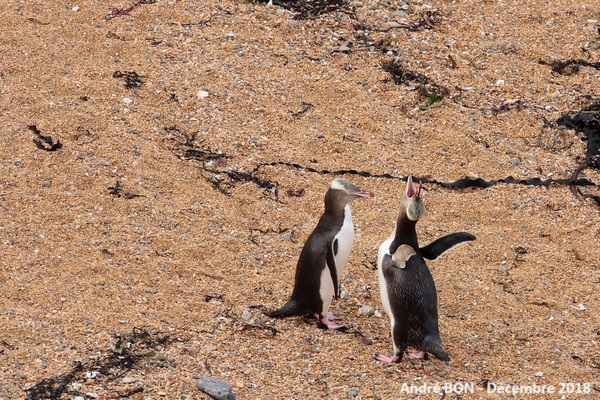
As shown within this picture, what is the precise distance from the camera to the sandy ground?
426cm

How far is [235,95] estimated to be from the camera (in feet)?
22.3

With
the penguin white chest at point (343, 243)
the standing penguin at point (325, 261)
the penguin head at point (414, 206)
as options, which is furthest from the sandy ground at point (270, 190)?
the penguin head at point (414, 206)

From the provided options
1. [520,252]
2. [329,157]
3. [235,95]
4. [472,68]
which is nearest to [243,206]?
[329,157]

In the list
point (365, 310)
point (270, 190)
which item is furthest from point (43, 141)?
point (365, 310)

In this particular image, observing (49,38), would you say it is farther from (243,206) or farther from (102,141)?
(243,206)

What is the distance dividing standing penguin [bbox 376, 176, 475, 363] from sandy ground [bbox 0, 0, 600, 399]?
0.52 ft

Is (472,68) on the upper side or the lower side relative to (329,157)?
upper

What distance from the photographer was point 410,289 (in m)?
4.31

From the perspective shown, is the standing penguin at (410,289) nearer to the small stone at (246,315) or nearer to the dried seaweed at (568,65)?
the small stone at (246,315)

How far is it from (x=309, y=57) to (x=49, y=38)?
7.68 feet

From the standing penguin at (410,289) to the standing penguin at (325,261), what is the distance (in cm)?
31

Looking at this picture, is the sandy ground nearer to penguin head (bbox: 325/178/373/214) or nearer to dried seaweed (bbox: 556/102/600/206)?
dried seaweed (bbox: 556/102/600/206)

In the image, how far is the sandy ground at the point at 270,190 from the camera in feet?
14.0

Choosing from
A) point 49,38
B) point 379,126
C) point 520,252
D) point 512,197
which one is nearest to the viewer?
point 520,252
